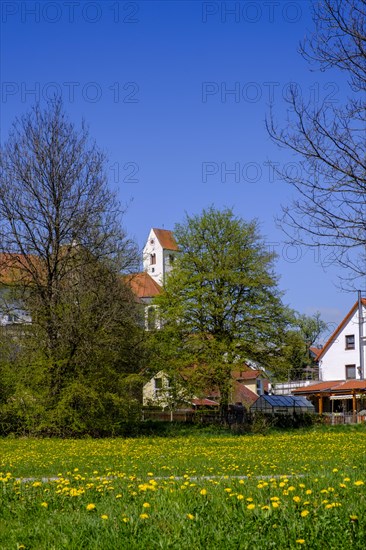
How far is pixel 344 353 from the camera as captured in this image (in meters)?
62.9

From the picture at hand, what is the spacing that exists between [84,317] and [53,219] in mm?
4686

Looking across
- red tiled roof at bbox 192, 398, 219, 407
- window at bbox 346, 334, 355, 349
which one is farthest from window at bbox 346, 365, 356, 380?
Result: red tiled roof at bbox 192, 398, 219, 407

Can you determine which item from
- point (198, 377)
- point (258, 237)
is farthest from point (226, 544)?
point (258, 237)

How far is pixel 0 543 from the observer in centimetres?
627

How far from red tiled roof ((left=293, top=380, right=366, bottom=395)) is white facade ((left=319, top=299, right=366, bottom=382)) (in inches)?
39.2

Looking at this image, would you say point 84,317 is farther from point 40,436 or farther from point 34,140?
point 34,140

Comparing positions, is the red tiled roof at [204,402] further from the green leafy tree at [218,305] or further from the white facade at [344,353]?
the white facade at [344,353]

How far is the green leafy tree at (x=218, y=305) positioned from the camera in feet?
141

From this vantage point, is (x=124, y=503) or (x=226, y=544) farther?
(x=124, y=503)

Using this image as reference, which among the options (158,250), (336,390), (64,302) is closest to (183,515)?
(64,302)

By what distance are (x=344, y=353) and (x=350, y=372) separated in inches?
67.3

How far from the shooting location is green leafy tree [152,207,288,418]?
43.0 metres

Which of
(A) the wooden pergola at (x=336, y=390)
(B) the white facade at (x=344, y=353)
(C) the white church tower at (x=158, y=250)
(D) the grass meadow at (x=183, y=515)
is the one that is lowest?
(D) the grass meadow at (x=183, y=515)

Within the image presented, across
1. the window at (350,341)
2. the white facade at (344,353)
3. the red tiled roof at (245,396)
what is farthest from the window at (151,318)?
the red tiled roof at (245,396)
